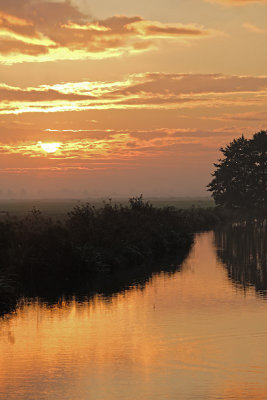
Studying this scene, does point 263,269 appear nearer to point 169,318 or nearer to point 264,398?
point 169,318

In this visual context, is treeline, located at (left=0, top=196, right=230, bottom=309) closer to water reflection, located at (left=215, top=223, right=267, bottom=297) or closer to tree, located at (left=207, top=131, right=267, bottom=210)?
water reflection, located at (left=215, top=223, right=267, bottom=297)

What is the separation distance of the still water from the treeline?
189 inches

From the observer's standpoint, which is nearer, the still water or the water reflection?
the still water

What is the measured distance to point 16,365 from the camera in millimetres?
18406

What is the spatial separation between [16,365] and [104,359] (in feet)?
7.96

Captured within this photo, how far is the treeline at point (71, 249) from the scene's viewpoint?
35237mm

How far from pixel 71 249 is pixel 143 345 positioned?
58.8 feet

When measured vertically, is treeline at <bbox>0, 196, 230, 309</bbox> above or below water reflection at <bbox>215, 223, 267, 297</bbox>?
above

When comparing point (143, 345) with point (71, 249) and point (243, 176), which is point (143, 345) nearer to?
point (71, 249)

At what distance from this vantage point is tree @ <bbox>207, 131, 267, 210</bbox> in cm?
9812

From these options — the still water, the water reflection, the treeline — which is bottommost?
the still water

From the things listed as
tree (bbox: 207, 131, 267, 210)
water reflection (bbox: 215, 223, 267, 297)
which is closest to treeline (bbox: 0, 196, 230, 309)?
water reflection (bbox: 215, 223, 267, 297)

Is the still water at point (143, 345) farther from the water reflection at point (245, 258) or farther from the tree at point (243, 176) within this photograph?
the tree at point (243, 176)

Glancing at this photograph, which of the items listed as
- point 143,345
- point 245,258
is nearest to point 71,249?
point 245,258
